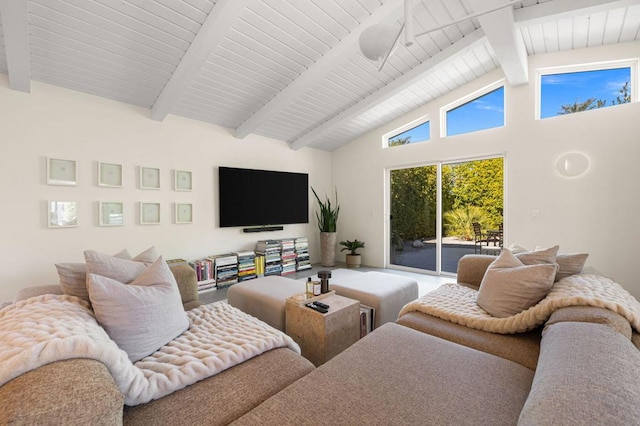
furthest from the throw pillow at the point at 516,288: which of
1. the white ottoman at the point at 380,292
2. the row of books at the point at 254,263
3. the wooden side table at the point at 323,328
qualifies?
the row of books at the point at 254,263

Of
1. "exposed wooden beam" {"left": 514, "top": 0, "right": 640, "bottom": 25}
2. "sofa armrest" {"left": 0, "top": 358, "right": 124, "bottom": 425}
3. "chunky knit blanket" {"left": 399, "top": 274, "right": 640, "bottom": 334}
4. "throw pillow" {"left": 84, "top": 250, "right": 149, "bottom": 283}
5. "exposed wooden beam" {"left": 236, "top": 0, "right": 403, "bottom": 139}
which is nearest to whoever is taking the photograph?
"sofa armrest" {"left": 0, "top": 358, "right": 124, "bottom": 425}

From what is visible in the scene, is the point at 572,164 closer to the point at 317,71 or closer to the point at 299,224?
the point at 317,71

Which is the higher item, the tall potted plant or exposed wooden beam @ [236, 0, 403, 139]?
exposed wooden beam @ [236, 0, 403, 139]

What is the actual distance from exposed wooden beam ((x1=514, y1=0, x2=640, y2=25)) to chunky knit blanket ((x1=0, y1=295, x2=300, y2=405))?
12.2 feet

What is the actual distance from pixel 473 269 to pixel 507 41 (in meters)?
2.44

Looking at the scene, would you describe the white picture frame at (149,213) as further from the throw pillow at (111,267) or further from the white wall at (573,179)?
the white wall at (573,179)

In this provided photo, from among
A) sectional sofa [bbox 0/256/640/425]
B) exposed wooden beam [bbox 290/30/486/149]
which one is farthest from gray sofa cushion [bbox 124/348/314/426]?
exposed wooden beam [bbox 290/30/486/149]

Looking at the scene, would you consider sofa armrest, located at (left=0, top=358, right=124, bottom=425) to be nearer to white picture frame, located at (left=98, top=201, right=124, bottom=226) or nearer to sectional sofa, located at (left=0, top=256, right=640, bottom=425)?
sectional sofa, located at (left=0, top=256, right=640, bottom=425)

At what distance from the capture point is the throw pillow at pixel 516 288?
65.4 inches

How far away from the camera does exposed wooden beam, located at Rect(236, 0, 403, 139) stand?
2623 mm

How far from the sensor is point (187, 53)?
106 inches

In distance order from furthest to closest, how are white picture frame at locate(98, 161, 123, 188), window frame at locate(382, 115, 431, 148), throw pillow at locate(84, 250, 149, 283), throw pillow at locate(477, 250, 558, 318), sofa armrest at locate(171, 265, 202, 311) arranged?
1. window frame at locate(382, 115, 431, 148)
2. white picture frame at locate(98, 161, 123, 188)
3. sofa armrest at locate(171, 265, 202, 311)
4. throw pillow at locate(477, 250, 558, 318)
5. throw pillow at locate(84, 250, 149, 283)

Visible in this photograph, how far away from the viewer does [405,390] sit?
3.49 feet

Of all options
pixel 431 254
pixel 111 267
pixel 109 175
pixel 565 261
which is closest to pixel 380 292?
pixel 565 261
